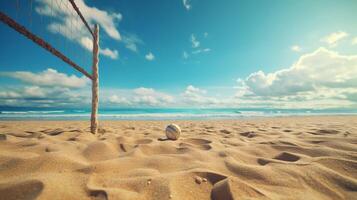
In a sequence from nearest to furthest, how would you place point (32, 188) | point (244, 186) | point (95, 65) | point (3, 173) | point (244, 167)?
1. point (32, 188)
2. point (244, 186)
3. point (3, 173)
4. point (244, 167)
5. point (95, 65)

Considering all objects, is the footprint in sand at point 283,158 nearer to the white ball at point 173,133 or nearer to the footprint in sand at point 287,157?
the footprint in sand at point 287,157

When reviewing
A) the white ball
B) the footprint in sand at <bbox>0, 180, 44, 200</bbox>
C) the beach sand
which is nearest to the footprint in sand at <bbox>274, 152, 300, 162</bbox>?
the beach sand

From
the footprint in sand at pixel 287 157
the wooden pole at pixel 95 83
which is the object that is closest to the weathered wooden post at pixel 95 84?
the wooden pole at pixel 95 83

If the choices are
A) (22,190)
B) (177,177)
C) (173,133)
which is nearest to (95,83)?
(173,133)

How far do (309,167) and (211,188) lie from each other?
1.15m

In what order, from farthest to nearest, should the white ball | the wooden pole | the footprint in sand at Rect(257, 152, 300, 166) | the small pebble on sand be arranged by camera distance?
1. the wooden pole
2. the white ball
3. the footprint in sand at Rect(257, 152, 300, 166)
4. the small pebble on sand

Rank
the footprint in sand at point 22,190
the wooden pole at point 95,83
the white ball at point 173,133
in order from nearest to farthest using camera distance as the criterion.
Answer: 1. the footprint in sand at point 22,190
2. the white ball at point 173,133
3. the wooden pole at point 95,83

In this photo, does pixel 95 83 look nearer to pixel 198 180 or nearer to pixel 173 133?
pixel 173 133

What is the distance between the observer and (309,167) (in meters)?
1.77

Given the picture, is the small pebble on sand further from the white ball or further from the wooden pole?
the wooden pole

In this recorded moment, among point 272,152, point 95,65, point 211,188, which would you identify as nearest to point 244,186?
point 211,188

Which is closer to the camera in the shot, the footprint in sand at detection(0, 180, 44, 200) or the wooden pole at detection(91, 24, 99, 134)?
the footprint in sand at detection(0, 180, 44, 200)

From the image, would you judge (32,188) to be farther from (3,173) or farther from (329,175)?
(329,175)

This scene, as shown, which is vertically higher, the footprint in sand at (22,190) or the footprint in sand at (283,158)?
the footprint in sand at (22,190)
